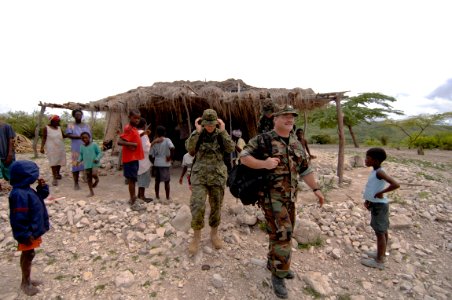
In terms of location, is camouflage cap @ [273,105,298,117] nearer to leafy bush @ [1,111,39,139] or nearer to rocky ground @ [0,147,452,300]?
rocky ground @ [0,147,452,300]

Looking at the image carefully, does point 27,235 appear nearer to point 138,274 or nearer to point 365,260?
point 138,274

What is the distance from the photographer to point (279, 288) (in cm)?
253

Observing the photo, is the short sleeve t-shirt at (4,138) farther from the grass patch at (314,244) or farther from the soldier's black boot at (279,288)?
the grass patch at (314,244)

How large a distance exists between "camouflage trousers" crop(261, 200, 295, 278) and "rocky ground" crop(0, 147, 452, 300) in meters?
0.47

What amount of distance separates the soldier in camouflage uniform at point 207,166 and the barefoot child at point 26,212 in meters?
1.50

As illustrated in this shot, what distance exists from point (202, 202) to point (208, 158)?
52cm

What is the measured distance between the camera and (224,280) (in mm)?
2867

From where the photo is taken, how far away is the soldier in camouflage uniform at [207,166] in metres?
3.00

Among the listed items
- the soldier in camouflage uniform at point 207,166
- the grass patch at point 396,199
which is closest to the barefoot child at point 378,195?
the soldier in camouflage uniform at point 207,166

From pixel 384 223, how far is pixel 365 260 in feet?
2.02

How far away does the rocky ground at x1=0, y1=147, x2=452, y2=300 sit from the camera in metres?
2.75

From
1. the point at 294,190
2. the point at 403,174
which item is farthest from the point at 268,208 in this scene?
the point at 403,174

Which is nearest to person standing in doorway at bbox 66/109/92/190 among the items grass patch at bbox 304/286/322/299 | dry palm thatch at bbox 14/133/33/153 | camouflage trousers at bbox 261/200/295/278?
camouflage trousers at bbox 261/200/295/278

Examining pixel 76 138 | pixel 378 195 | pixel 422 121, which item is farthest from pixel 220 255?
pixel 422 121
